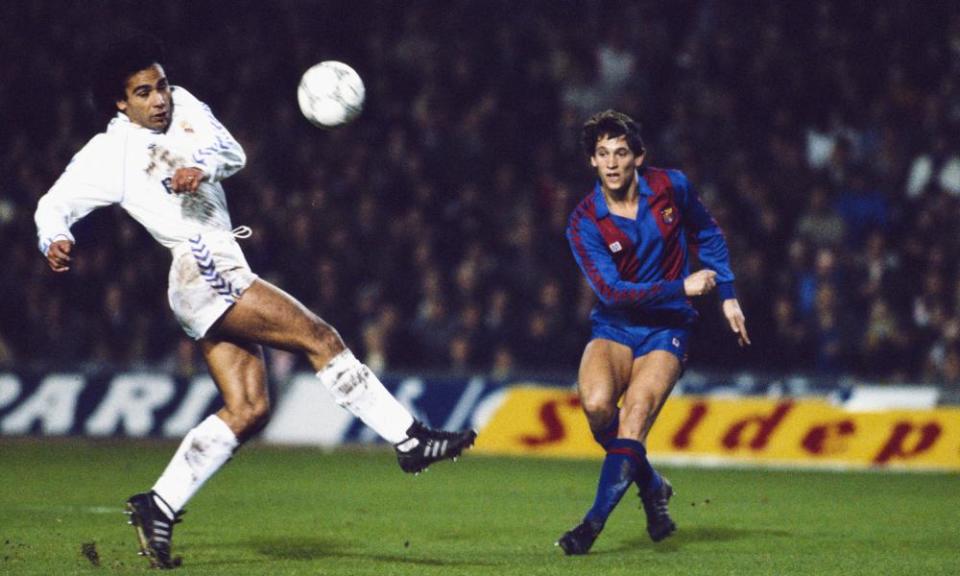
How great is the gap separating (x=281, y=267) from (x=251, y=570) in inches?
390

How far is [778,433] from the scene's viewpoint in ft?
47.2

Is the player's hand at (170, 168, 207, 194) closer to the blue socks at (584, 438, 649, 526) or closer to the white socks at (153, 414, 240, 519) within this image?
the white socks at (153, 414, 240, 519)

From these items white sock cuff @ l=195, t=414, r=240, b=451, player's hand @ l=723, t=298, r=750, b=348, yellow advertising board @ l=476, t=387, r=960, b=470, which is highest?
player's hand @ l=723, t=298, r=750, b=348

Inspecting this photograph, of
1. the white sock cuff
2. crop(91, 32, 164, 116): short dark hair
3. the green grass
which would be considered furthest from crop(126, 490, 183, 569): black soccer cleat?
crop(91, 32, 164, 116): short dark hair

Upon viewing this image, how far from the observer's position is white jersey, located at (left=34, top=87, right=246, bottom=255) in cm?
744

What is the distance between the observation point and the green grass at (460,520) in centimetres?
767

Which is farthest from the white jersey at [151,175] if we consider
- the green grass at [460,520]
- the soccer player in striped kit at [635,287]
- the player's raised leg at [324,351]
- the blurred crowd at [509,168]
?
the blurred crowd at [509,168]

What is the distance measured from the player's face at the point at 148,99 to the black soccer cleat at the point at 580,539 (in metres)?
2.71

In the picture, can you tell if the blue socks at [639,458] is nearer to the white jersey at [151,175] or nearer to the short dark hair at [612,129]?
the short dark hair at [612,129]

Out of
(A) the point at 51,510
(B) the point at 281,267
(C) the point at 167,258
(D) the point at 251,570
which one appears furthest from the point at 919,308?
(D) the point at 251,570

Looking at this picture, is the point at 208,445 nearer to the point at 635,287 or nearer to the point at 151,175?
the point at 151,175

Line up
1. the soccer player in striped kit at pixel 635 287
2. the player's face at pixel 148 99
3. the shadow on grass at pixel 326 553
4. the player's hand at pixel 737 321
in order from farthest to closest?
the soccer player in striped kit at pixel 635 287 < the player's hand at pixel 737 321 < the shadow on grass at pixel 326 553 < the player's face at pixel 148 99

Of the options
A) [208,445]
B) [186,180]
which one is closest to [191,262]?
[186,180]

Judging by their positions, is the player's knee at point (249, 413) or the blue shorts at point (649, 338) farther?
the blue shorts at point (649, 338)
